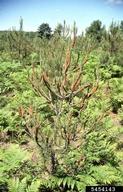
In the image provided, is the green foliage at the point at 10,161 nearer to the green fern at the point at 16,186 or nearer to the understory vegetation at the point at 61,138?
the understory vegetation at the point at 61,138

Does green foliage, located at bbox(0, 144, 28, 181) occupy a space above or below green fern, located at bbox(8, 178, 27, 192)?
above

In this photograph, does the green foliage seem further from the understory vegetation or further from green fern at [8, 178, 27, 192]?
green fern at [8, 178, 27, 192]

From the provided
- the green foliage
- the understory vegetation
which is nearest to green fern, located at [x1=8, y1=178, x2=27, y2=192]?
the understory vegetation

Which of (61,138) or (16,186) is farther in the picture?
(61,138)

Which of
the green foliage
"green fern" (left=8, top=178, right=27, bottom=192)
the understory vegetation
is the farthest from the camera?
the green foliage

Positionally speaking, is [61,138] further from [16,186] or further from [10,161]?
[16,186]

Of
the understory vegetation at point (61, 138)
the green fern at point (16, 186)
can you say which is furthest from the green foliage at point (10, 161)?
the green fern at point (16, 186)

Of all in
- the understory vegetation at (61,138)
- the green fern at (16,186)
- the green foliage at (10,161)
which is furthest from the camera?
the green foliage at (10,161)

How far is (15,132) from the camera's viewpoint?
905cm

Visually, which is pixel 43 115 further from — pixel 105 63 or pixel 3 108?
pixel 105 63

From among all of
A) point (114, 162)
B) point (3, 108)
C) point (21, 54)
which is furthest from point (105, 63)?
point (114, 162)

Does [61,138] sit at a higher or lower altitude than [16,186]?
higher

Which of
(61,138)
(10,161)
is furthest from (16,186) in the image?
(61,138)

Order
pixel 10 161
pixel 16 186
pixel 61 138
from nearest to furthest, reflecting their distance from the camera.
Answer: pixel 16 186 → pixel 10 161 → pixel 61 138
